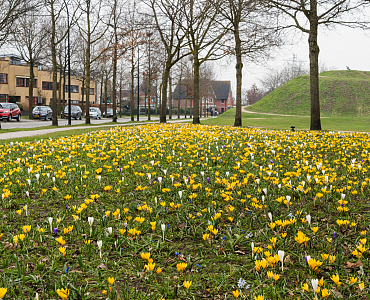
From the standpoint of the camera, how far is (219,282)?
2500 mm

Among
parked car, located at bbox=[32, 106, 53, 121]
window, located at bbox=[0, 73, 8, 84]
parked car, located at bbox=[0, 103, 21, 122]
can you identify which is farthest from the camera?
window, located at bbox=[0, 73, 8, 84]

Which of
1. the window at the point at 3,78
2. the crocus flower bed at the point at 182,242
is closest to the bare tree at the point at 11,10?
the crocus flower bed at the point at 182,242

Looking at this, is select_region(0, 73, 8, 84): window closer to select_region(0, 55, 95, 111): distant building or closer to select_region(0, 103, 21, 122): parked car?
select_region(0, 55, 95, 111): distant building

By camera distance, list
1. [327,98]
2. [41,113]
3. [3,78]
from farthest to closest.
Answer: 1. [3,78]
2. [327,98]
3. [41,113]

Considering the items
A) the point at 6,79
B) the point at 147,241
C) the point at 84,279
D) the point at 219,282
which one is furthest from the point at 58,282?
the point at 6,79

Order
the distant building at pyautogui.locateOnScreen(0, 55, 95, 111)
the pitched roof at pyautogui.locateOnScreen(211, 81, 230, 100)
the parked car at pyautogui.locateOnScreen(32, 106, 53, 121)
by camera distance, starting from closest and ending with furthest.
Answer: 1. the parked car at pyautogui.locateOnScreen(32, 106, 53, 121)
2. the distant building at pyautogui.locateOnScreen(0, 55, 95, 111)
3. the pitched roof at pyautogui.locateOnScreen(211, 81, 230, 100)

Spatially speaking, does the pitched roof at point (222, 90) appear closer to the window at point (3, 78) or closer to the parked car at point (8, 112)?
the window at point (3, 78)

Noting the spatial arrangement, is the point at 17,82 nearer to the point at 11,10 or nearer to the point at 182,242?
the point at 11,10

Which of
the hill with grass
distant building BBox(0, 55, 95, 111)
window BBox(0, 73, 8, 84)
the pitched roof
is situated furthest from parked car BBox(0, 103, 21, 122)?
the pitched roof

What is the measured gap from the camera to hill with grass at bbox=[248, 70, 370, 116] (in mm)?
45875

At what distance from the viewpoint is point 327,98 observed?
4925cm

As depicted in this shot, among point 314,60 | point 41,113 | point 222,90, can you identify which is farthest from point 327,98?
point 222,90

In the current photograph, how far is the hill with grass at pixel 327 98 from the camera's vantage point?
45.9 m

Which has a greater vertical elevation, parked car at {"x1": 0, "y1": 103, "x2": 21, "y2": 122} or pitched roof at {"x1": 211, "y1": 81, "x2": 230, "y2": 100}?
pitched roof at {"x1": 211, "y1": 81, "x2": 230, "y2": 100}
